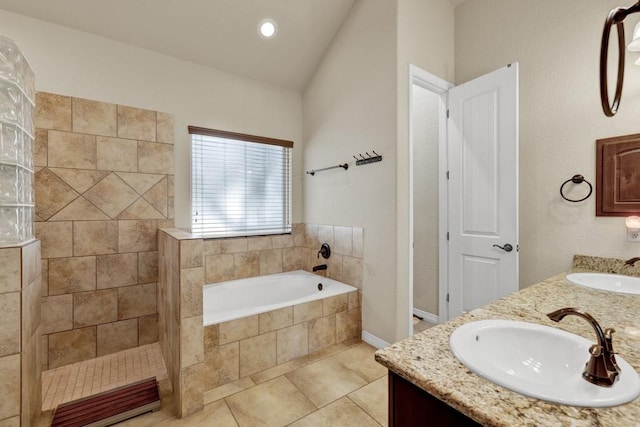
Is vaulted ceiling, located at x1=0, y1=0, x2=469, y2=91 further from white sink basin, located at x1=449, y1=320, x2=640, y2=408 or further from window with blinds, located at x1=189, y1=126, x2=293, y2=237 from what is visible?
white sink basin, located at x1=449, y1=320, x2=640, y2=408

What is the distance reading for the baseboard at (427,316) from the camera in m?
2.90

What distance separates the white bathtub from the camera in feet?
8.64

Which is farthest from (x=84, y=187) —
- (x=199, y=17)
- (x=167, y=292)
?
(x=199, y=17)

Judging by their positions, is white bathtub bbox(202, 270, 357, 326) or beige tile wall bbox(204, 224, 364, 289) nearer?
white bathtub bbox(202, 270, 357, 326)

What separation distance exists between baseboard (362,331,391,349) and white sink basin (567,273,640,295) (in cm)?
139

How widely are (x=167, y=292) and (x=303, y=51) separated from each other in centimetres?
264

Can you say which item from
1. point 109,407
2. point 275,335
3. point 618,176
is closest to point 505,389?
point 275,335

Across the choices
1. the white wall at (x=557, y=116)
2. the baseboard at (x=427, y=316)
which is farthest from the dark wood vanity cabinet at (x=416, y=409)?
the baseboard at (x=427, y=316)

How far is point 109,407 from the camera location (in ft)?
5.72

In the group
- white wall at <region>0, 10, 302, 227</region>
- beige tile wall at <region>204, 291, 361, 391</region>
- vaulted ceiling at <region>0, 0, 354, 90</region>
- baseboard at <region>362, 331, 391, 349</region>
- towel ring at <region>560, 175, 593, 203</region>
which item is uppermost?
vaulted ceiling at <region>0, 0, 354, 90</region>

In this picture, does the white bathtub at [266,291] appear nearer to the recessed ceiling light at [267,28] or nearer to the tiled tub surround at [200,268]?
the tiled tub surround at [200,268]

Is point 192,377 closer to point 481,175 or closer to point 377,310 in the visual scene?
point 377,310

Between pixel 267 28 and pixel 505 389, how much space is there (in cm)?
305

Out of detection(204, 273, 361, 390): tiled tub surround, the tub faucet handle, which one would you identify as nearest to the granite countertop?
detection(204, 273, 361, 390): tiled tub surround
